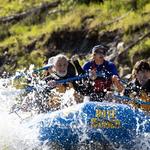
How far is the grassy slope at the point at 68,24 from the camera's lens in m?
19.2

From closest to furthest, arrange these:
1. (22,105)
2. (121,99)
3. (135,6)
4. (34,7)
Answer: (121,99) → (22,105) → (135,6) → (34,7)

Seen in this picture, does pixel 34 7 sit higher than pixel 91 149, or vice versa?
pixel 91 149

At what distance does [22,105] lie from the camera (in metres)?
11.7

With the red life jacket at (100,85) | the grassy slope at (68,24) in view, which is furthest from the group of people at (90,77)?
the grassy slope at (68,24)

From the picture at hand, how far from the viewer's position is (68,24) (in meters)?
21.4

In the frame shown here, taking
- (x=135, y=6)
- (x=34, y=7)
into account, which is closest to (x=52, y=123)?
(x=135, y=6)

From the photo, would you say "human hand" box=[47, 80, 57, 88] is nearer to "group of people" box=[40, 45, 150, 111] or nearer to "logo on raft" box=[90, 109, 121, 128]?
"group of people" box=[40, 45, 150, 111]

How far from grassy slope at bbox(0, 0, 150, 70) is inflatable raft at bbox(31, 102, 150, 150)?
25.0 feet

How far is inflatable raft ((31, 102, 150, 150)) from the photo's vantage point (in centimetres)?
1008

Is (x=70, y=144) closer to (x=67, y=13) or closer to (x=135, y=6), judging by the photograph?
(x=135, y=6)

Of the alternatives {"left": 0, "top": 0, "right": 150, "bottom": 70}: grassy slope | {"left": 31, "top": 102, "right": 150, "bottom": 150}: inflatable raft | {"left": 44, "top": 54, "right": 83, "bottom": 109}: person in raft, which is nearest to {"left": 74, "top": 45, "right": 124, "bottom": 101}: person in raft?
{"left": 44, "top": 54, "right": 83, "bottom": 109}: person in raft

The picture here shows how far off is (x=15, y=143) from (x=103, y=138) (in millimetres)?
1314

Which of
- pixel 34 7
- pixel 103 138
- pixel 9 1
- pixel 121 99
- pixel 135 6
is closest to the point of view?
pixel 103 138

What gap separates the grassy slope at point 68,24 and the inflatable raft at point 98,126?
25.0ft
